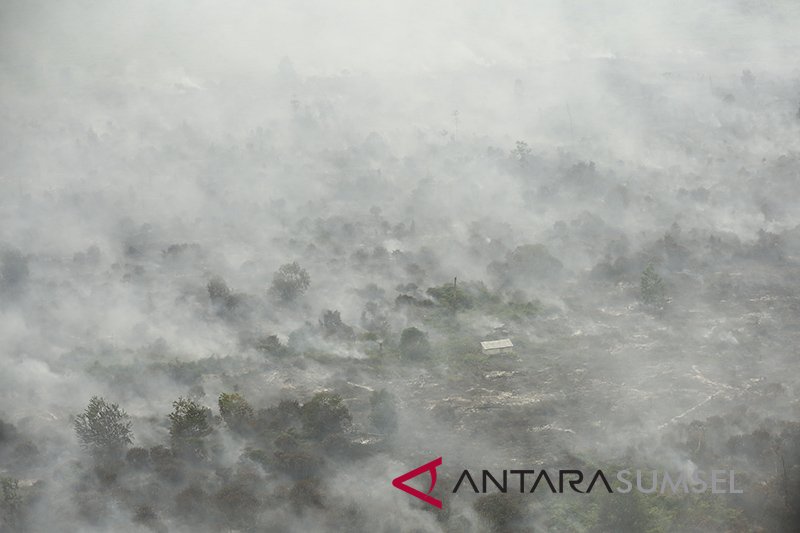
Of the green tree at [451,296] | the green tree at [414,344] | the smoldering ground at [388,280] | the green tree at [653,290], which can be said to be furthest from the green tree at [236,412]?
the green tree at [653,290]

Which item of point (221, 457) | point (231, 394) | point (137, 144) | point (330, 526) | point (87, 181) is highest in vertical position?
point (137, 144)

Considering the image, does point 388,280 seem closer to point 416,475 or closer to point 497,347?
point 497,347

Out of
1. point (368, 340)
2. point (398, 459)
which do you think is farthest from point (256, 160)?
point (398, 459)

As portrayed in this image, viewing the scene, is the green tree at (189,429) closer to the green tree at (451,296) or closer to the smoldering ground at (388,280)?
the smoldering ground at (388,280)

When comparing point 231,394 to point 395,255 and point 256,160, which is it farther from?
point 256,160

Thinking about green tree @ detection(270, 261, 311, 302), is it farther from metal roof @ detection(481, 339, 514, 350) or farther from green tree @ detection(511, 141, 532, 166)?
green tree @ detection(511, 141, 532, 166)
